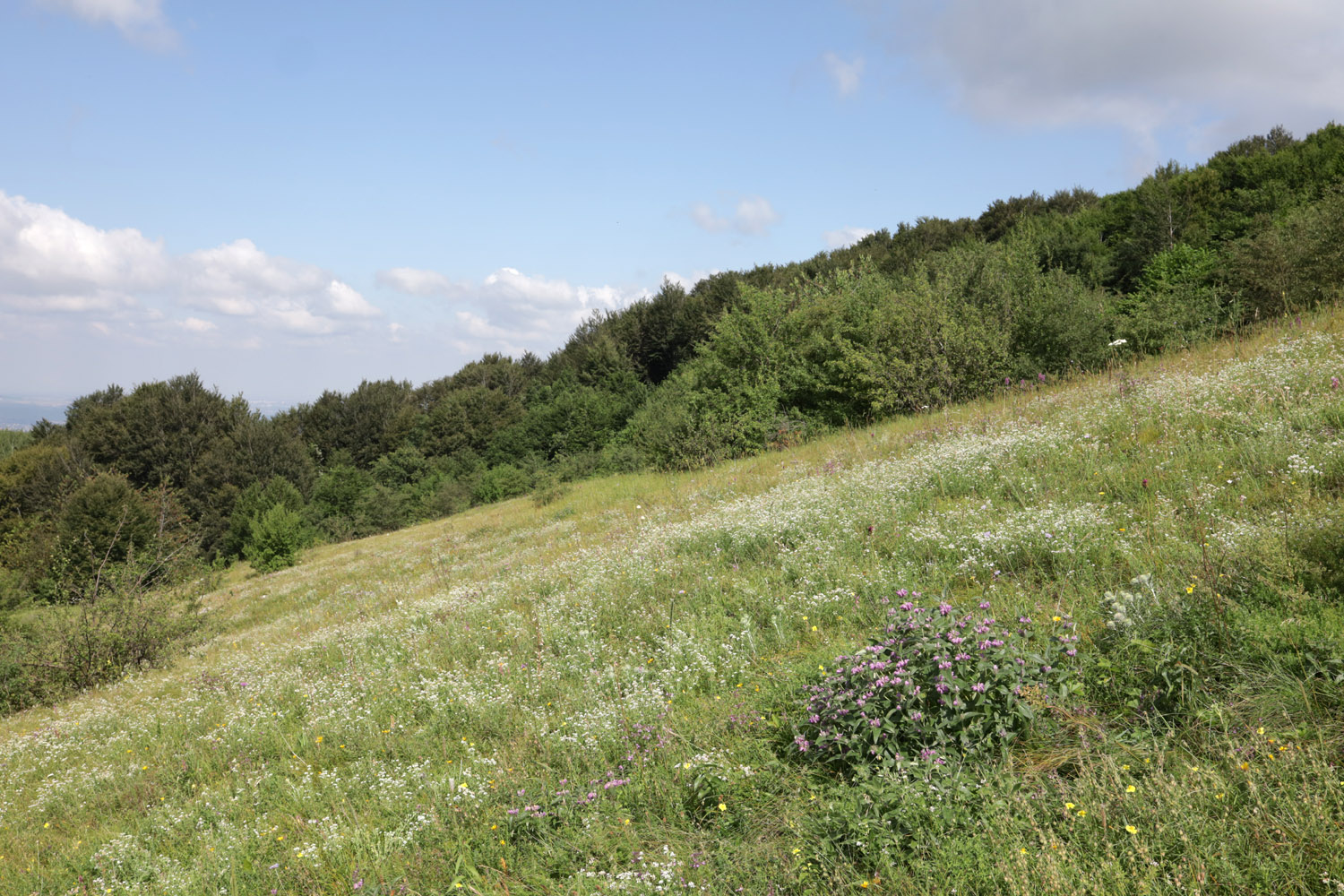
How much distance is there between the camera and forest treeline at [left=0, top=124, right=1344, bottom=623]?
16.6 metres

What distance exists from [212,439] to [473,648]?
202 ft

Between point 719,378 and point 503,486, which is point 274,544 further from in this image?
point 719,378

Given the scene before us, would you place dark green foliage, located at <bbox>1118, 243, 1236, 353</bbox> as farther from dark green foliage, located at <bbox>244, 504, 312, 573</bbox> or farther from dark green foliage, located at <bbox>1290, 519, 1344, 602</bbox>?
dark green foliage, located at <bbox>244, 504, 312, 573</bbox>

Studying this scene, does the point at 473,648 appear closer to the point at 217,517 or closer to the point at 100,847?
the point at 100,847

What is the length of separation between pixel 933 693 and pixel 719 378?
19.9 metres

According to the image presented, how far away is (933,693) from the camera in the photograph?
3.33 m

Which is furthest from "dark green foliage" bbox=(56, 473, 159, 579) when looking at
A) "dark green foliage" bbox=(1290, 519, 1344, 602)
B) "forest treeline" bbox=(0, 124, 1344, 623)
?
"dark green foliage" bbox=(1290, 519, 1344, 602)

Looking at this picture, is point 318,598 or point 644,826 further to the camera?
point 318,598

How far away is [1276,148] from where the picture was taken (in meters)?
38.6

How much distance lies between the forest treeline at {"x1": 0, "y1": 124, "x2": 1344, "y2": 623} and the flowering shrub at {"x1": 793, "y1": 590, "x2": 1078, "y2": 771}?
1105 centimetres

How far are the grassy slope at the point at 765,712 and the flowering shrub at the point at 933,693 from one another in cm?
19

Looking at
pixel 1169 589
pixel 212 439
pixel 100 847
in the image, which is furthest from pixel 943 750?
pixel 212 439

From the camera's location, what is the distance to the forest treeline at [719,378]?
16.6m

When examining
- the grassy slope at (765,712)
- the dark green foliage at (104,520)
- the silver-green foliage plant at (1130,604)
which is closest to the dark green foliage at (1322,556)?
the grassy slope at (765,712)
